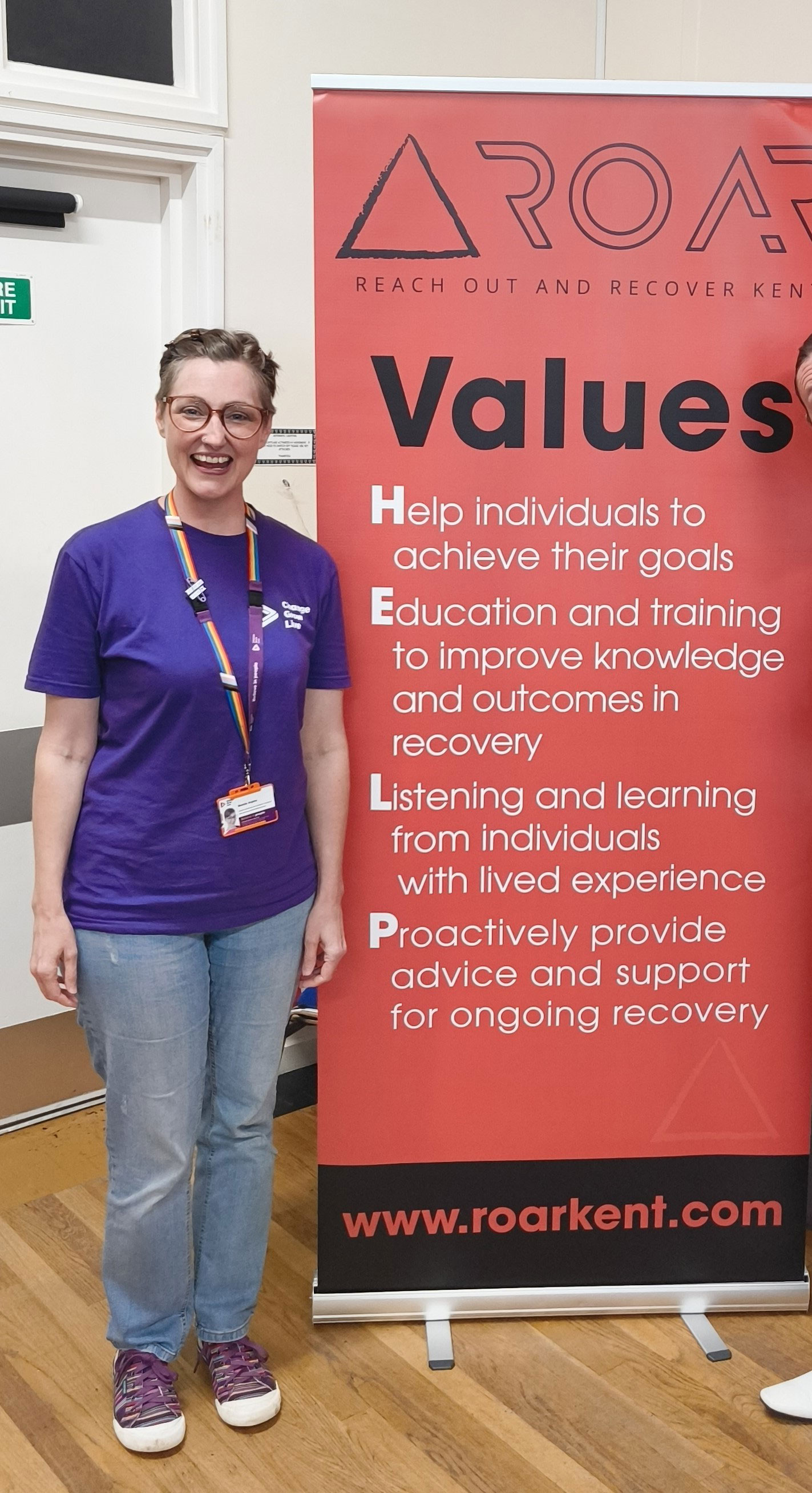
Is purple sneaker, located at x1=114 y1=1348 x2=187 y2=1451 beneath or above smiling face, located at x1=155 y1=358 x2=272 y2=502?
beneath

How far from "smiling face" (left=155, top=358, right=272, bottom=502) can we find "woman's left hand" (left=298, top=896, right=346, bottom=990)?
0.64 meters

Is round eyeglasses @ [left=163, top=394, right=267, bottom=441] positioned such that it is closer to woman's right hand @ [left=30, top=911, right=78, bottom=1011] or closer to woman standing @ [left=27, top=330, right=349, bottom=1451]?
woman standing @ [left=27, top=330, right=349, bottom=1451]

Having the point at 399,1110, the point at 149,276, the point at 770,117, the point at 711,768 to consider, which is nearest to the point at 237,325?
the point at 149,276

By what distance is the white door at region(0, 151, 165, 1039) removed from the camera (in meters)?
2.61

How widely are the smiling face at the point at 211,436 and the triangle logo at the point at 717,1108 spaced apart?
121cm

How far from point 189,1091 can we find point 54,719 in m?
0.56

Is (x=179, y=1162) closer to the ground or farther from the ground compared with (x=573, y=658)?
closer to the ground

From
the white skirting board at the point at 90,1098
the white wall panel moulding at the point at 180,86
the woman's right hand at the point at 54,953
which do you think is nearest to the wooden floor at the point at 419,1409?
the white skirting board at the point at 90,1098

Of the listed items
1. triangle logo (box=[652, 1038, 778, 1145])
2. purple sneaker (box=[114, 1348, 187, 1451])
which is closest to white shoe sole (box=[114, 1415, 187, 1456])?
purple sneaker (box=[114, 1348, 187, 1451])

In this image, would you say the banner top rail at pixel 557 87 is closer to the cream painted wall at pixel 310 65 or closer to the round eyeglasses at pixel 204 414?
the round eyeglasses at pixel 204 414

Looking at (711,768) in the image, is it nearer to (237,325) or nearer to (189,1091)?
(189,1091)

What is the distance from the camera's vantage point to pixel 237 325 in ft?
9.35

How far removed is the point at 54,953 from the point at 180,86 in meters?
1.97

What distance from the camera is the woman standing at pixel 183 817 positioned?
160cm
